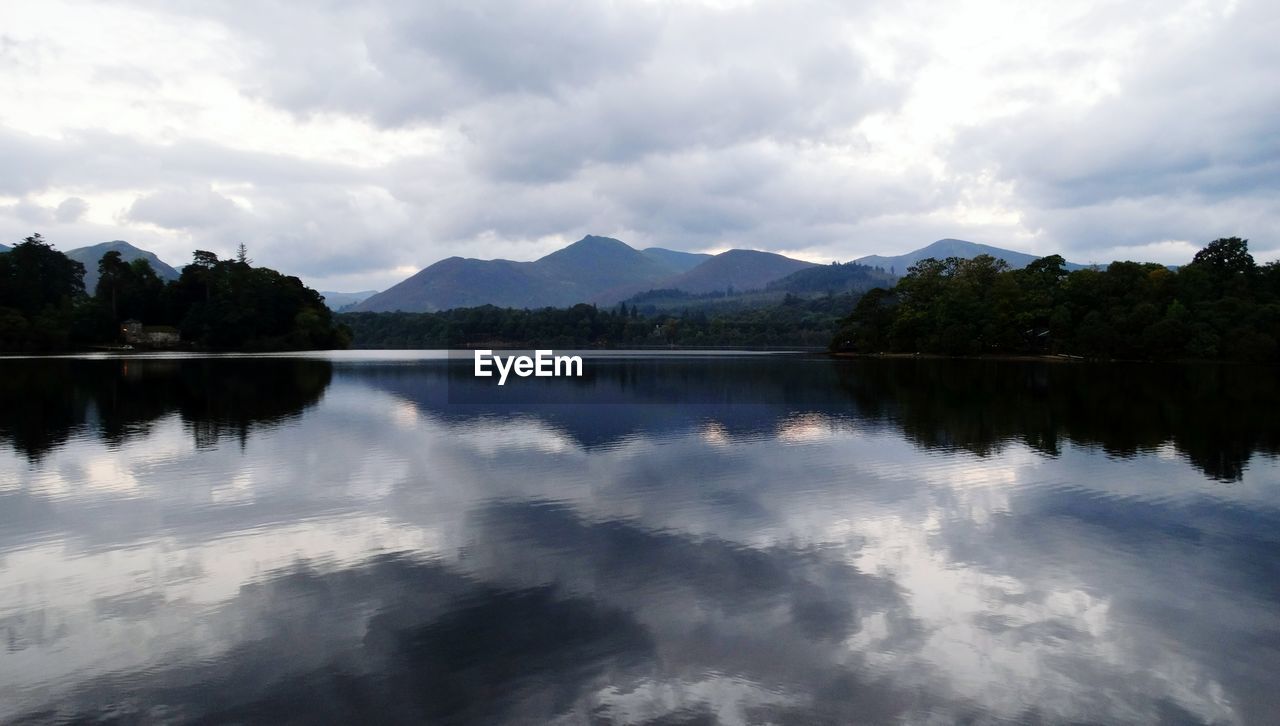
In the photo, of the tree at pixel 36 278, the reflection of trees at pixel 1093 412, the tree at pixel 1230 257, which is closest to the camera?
the reflection of trees at pixel 1093 412

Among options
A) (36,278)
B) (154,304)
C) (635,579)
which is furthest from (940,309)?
(36,278)

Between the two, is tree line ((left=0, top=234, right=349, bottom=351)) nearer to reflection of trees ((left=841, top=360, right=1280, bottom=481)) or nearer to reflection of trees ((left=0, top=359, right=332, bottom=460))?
reflection of trees ((left=0, top=359, right=332, bottom=460))

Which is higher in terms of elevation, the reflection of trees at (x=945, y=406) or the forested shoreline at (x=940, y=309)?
the forested shoreline at (x=940, y=309)

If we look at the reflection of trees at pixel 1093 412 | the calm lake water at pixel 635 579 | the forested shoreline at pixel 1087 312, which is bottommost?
the reflection of trees at pixel 1093 412

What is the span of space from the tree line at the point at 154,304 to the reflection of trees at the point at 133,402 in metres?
72.8

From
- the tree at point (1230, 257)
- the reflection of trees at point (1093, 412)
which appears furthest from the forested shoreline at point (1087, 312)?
the reflection of trees at point (1093, 412)

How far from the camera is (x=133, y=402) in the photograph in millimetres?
38344

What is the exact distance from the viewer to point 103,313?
415 ft

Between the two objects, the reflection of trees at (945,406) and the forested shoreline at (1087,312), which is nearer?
the reflection of trees at (945,406)

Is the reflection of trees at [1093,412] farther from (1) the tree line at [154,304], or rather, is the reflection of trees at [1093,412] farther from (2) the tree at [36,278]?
(2) the tree at [36,278]

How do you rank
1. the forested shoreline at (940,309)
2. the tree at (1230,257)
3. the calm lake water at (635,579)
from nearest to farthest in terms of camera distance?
the calm lake water at (635,579) < the forested shoreline at (940,309) < the tree at (1230,257)

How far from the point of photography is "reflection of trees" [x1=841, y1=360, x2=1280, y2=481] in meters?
26.1

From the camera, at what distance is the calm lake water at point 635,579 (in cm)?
823

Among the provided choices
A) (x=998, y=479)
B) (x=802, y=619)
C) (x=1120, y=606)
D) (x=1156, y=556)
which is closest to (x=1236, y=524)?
(x=1156, y=556)
